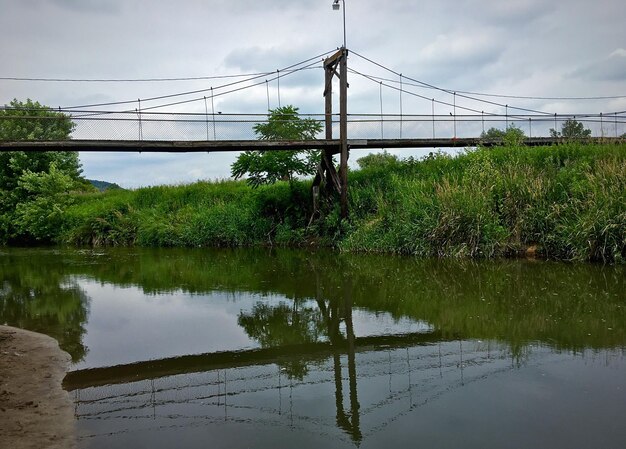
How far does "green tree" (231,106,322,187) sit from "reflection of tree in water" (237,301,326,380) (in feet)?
43.6

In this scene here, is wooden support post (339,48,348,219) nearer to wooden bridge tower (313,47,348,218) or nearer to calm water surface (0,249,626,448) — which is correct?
wooden bridge tower (313,47,348,218)

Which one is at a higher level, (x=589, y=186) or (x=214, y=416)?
(x=589, y=186)

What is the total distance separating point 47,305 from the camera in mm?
11539

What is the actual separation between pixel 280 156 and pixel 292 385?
18.7 metres

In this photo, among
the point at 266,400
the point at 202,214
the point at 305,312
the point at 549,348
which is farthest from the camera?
the point at 202,214

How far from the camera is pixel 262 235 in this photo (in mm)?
25531

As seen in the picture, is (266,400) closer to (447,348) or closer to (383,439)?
(383,439)

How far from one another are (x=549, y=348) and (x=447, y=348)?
1299 millimetres

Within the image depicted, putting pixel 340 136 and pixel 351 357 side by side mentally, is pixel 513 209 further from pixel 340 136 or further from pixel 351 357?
pixel 351 357

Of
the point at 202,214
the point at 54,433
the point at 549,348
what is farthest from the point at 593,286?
the point at 202,214

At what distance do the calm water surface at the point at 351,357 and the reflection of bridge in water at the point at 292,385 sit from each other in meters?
0.02

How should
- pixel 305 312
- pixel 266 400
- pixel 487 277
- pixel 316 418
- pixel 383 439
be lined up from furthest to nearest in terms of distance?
1. pixel 487 277
2. pixel 305 312
3. pixel 266 400
4. pixel 316 418
5. pixel 383 439

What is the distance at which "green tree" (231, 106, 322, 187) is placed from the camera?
2300 cm

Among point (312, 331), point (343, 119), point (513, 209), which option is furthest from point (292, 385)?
point (343, 119)
